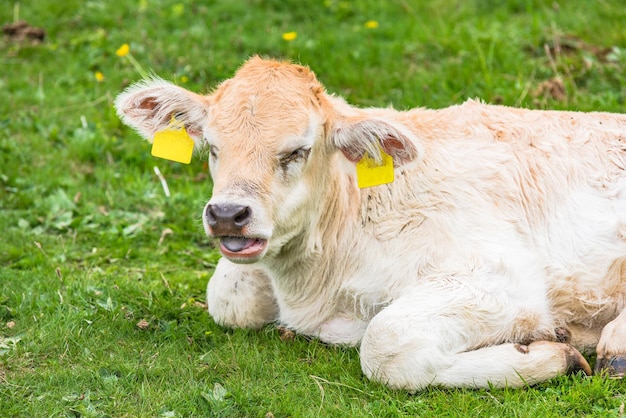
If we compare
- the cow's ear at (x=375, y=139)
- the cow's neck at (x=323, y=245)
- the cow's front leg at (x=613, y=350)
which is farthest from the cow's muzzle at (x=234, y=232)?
the cow's front leg at (x=613, y=350)

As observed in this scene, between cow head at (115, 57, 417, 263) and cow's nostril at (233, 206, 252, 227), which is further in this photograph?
cow head at (115, 57, 417, 263)

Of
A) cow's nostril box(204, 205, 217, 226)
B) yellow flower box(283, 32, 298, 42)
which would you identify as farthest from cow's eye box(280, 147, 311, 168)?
yellow flower box(283, 32, 298, 42)

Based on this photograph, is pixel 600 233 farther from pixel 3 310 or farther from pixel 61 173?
pixel 61 173

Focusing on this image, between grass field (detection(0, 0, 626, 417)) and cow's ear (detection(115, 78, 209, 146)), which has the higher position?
cow's ear (detection(115, 78, 209, 146))

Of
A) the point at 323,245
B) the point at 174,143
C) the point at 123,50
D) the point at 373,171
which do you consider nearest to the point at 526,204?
the point at 373,171

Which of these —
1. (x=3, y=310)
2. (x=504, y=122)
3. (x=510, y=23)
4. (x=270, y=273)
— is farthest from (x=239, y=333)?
(x=510, y=23)

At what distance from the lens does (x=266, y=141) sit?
21.2 feet

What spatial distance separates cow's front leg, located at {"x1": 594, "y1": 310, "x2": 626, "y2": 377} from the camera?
254 inches

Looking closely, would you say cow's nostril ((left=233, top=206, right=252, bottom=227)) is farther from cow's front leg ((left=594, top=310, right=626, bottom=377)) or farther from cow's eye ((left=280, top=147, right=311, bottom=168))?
cow's front leg ((left=594, top=310, right=626, bottom=377))

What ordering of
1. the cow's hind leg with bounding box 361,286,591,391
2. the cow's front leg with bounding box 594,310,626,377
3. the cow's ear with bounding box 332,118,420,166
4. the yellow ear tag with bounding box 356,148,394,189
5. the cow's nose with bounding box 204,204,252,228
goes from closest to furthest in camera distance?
the cow's nose with bounding box 204,204,252,228, the cow's hind leg with bounding box 361,286,591,391, the cow's front leg with bounding box 594,310,626,377, the cow's ear with bounding box 332,118,420,166, the yellow ear tag with bounding box 356,148,394,189

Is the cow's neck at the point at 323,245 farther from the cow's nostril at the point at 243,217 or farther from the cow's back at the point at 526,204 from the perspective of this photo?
the cow's nostril at the point at 243,217

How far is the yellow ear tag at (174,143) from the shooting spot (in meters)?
7.27

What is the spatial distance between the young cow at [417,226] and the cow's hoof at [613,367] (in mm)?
13

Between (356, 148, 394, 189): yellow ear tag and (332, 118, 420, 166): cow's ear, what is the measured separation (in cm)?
4
